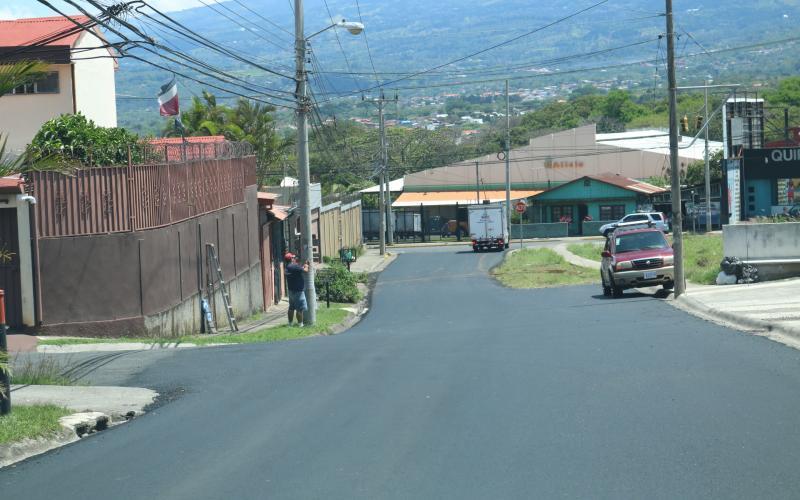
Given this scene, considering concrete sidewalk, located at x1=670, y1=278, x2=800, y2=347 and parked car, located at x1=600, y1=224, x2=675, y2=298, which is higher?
parked car, located at x1=600, y1=224, x2=675, y2=298

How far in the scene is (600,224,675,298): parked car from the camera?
27391mm

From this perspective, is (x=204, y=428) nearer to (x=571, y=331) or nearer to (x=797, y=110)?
(x=571, y=331)

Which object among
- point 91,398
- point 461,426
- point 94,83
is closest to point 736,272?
point 461,426

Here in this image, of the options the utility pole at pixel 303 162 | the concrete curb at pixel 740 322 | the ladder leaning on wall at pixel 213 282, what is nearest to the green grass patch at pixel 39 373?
the concrete curb at pixel 740 322

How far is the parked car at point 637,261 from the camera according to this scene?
2739 centimetres

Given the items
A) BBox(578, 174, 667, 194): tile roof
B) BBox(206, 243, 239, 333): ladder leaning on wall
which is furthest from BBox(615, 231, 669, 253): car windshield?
BBox(578, 174, 667, 194): tile roof

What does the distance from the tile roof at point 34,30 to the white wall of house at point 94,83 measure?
2.23 feet

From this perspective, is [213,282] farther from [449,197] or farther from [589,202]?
[449,197]

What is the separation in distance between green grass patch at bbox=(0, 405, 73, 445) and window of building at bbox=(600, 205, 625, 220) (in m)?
70.3

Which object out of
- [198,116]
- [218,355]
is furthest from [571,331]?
[198,116]

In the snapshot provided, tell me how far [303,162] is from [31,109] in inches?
461

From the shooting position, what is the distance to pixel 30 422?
10055 mm

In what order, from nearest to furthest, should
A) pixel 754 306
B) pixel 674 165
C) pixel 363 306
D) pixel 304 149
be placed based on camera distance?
1. pixel 754 306
2. pixel 304 149
3. pixel 674 165
4. pixel 363 306

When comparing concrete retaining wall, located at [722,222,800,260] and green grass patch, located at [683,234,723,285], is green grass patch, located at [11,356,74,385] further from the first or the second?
green grass patch, located at [683,234,723,285]
